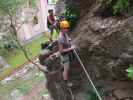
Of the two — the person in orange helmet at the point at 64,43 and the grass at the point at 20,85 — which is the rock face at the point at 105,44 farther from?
the grass at the point at 20,85

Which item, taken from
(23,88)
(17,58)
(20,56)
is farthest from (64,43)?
(20,56)

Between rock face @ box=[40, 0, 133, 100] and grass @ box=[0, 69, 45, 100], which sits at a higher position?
rock face @ box=[40, 0, 133, 100]

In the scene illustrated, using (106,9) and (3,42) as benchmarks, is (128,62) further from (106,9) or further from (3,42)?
(3,42)

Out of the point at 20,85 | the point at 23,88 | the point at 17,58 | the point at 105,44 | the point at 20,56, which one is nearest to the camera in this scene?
the point at 105,44

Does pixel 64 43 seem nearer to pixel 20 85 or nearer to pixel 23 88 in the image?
pixel 23 88

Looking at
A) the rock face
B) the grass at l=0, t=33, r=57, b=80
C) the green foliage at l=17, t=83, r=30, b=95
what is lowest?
the green foliage at l=17, t=83, r=30, b=95

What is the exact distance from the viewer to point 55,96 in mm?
13297

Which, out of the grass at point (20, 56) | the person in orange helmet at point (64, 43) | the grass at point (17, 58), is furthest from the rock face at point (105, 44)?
the grass at point (20, 56)

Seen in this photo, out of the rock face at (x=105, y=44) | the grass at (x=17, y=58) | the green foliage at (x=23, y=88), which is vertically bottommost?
the green foliage at (x=23, y=88)

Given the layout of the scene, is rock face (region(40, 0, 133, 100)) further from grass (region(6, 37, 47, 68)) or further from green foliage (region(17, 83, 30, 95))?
grass (region(6, 37, 47, 68))

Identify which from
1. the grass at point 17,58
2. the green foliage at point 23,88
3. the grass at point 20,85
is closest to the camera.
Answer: the green foliage at point 23,88

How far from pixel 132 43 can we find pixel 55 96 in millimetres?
5649

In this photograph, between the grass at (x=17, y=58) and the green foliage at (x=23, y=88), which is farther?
the grass at (x=17, y=58)

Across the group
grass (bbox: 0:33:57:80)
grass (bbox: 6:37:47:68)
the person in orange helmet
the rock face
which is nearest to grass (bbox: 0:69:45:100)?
grass (bbox: 0:33:57:80)
